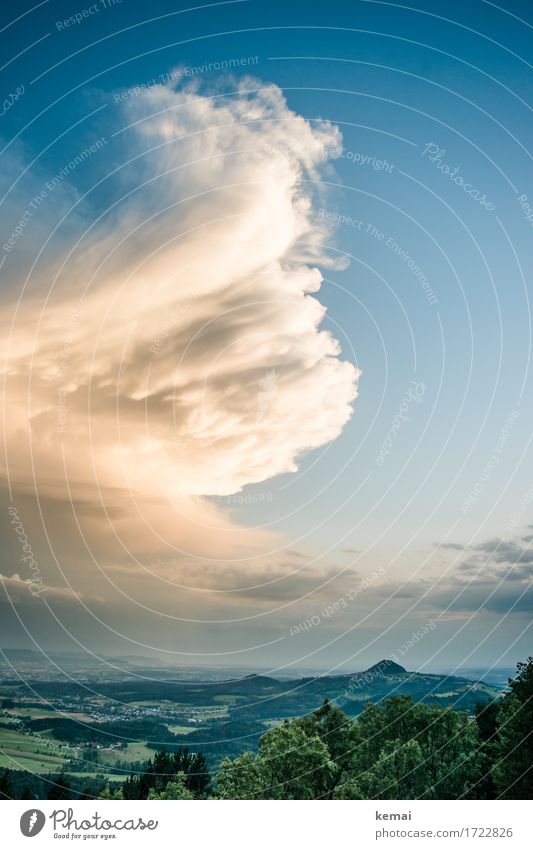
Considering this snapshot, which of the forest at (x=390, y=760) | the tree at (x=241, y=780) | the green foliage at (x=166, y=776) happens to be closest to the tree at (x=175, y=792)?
the forest at (x=390, y=760)

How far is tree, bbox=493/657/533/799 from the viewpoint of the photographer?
39.8m

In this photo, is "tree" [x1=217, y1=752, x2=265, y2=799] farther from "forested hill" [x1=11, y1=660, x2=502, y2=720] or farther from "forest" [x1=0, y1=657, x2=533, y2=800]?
"forested hill" [x1=11, y1=660, x2=502, y2=720]

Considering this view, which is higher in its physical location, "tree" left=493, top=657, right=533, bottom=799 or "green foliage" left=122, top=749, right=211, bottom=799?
"tree" left=493, top=657, right=533, bottom=799

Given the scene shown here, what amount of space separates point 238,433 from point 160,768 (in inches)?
1446

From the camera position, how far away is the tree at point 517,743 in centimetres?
3984

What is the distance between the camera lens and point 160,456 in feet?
155

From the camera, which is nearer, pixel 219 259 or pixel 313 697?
pixel 219 259

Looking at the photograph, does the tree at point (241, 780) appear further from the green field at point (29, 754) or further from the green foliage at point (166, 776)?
the green field at point (29, 754)

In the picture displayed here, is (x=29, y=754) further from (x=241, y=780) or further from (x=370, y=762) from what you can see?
(x=370, y=762)

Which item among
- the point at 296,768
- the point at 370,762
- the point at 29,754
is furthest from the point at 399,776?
the point at 29,754

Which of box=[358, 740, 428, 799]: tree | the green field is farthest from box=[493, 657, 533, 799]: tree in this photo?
the green field

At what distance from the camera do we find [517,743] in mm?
42219

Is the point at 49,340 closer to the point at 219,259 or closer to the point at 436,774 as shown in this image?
the point at 219,259
